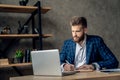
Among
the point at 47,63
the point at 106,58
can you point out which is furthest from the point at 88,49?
the point at 47,63

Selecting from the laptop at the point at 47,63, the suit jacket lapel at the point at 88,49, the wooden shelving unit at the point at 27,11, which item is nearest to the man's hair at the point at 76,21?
the suit jacket lapel at the point at 88,49

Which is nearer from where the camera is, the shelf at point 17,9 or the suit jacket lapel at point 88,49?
the suit jacket lapel at point 88,49

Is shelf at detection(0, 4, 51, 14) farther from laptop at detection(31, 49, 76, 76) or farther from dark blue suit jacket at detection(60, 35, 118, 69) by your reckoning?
laptop at detection(31, 49, 76, 76)

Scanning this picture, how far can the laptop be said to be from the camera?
1.55 metres

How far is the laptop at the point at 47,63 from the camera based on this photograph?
1.55 metres

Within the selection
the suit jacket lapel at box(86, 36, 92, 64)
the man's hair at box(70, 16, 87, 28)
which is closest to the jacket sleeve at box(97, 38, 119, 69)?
the suit jacket lapel at box(86, 36, 92, 64)

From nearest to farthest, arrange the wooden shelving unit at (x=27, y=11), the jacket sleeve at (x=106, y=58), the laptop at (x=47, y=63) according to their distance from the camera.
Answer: the laptop at (x=47, y=63)
the jacket sleeve at (x=106, y=58)
the wooden shelving unit at (x=27, y=11)

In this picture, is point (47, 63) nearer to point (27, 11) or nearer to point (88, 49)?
point (88, 49)


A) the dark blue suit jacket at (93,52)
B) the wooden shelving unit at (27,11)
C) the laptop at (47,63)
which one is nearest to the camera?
the laptop at (47,63)

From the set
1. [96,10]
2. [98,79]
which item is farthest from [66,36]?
[98,79]

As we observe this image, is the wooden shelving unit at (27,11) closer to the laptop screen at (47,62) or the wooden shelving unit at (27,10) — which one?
the wooden shelving unit at (27,10)

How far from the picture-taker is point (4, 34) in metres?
2.84

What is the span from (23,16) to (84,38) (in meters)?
1.12

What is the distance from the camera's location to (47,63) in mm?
1597
